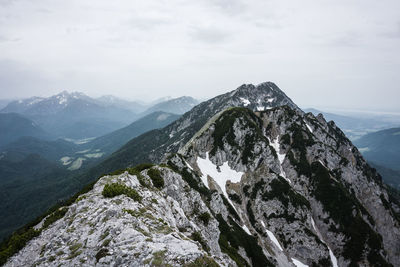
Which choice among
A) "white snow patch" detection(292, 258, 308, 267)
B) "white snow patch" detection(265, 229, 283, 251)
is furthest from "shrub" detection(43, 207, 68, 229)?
"white snow patch" detection(292, 258, 308, 267)

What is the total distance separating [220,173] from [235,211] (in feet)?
74.5

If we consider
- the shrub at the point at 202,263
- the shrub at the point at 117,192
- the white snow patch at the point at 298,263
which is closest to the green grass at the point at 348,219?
the white snow patch at the point at 298,263

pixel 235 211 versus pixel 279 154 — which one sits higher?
pixel 279 154

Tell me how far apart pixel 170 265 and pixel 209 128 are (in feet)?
355

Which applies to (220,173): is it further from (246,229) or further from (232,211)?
(246,229)

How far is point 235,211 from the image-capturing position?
299 ft

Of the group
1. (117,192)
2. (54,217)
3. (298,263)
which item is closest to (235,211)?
(298,263)

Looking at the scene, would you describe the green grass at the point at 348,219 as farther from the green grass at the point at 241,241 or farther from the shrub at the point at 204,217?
the shrub at the point at 204,217

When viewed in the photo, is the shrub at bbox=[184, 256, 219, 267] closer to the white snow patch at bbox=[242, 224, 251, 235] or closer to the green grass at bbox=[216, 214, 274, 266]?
the green grass at bbox=[216, 214, 274, 266]

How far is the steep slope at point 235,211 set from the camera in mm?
21375

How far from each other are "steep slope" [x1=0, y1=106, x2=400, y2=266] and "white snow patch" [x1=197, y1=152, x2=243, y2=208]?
63 cm

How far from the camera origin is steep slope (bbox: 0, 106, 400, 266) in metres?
21.4

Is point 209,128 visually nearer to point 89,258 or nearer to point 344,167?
point 344,167

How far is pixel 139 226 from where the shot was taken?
2298cm
